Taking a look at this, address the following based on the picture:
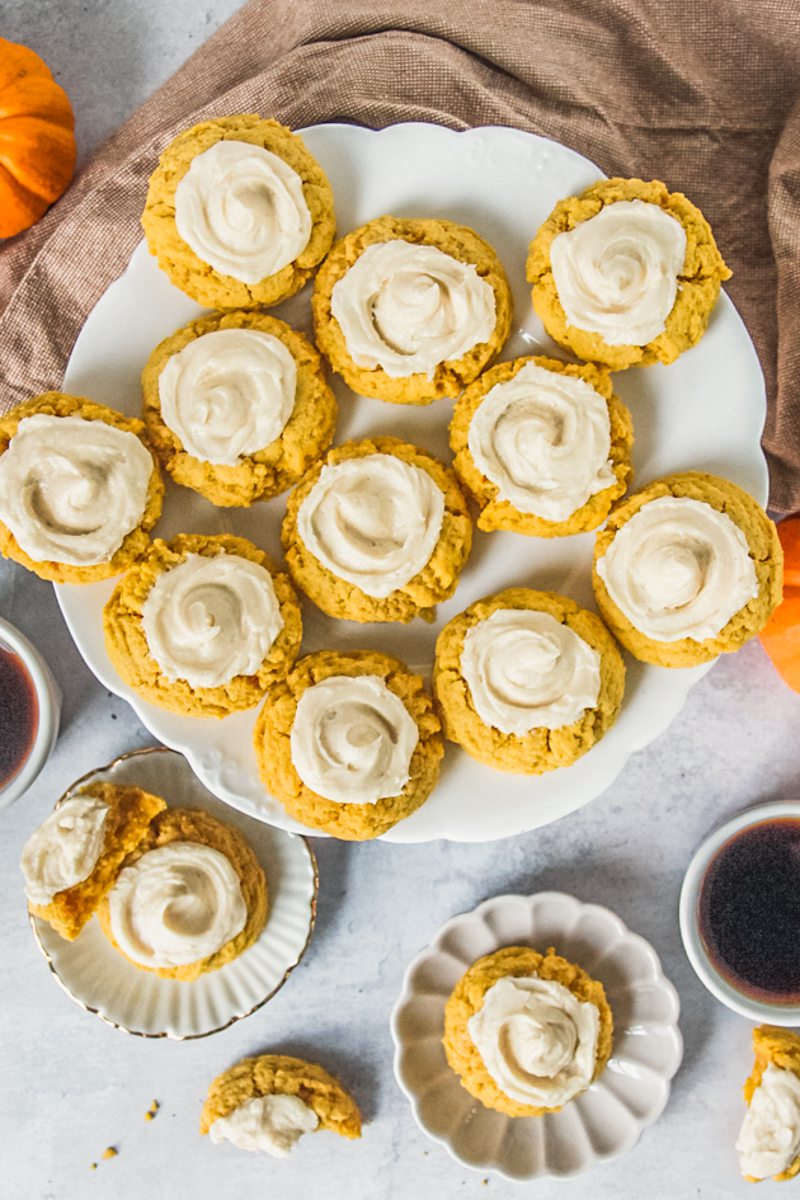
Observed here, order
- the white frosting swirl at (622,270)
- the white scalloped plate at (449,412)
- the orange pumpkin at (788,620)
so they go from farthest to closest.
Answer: the orange pumpkin at (788,620), the white scalloped plate at (449,412), the white frosting swirl at (622,270)

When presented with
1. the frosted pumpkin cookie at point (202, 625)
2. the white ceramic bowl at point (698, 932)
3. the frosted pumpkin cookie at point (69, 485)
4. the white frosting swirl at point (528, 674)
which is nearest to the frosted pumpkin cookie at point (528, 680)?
the white frosting swirl at point (528, 674)

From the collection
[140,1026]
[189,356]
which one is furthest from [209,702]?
[140,1026]

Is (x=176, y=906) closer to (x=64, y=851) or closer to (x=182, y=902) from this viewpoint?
(x=182, y=902)

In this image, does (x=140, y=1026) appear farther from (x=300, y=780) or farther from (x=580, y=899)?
(x=580, y=899)

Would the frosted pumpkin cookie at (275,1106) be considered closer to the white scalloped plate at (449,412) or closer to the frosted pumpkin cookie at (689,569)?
the white scalloped plate at (449,412)

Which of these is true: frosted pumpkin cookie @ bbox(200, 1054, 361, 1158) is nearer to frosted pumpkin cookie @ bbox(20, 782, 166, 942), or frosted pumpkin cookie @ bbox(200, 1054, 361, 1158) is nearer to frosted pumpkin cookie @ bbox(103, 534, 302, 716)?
frosted pumpkin cookie @ bbox(20, 782, 166, 942)

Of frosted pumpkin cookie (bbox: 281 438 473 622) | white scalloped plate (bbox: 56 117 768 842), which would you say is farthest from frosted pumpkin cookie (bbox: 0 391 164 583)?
frosted pumpkin cookie (bbox: 281 438 473 622)

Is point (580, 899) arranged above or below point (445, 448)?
below
